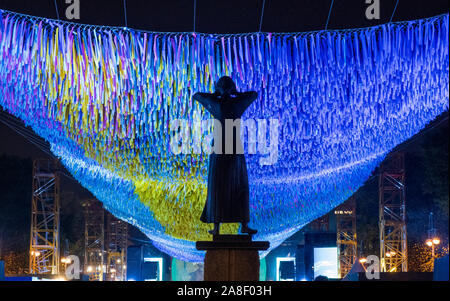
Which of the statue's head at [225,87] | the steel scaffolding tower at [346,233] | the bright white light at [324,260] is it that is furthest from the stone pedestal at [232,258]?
the steel scaffolding tower at [346,233]

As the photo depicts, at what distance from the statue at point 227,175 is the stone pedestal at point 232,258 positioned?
16.1 inches

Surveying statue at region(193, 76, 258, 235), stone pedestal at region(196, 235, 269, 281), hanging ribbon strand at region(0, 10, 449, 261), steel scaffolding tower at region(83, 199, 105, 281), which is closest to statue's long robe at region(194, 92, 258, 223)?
statue at region(193, 76, 258, 235)

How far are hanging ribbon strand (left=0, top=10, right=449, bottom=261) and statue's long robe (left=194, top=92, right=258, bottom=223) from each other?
202 centimetres

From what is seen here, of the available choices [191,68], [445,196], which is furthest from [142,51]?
[445,196]

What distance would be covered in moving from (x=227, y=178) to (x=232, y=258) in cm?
107

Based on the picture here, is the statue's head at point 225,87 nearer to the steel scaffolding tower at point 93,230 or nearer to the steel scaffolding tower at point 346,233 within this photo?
the steel scaffolding tower at point 346,233

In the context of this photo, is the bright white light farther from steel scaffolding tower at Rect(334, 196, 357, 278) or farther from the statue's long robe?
the statue's long robe

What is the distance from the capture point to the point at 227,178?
7.79m

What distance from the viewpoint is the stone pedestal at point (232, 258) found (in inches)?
285

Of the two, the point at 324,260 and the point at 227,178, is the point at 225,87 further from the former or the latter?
the point at 324,260

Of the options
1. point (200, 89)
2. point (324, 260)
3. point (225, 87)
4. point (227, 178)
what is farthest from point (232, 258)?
point (324, 260)

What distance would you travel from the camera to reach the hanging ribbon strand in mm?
9617

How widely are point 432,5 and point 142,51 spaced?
16.8ft
